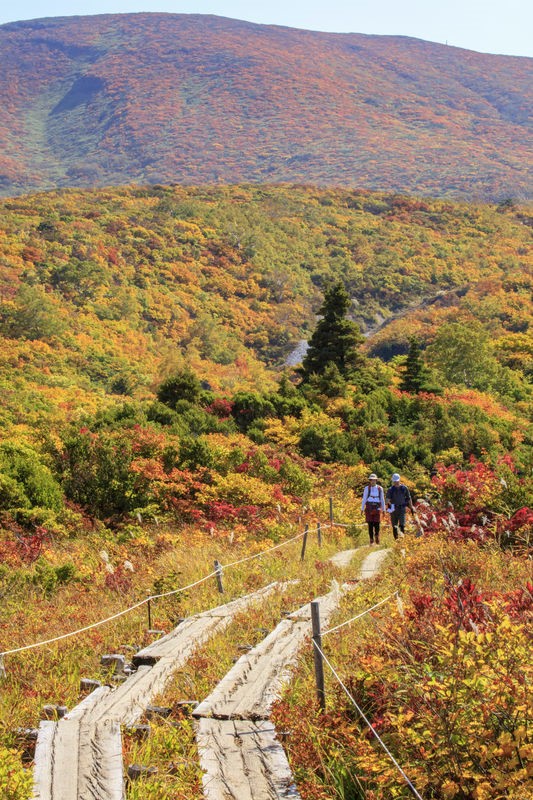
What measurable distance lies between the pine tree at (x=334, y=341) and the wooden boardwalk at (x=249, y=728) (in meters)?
24.5

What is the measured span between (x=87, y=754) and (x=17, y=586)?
6143mm

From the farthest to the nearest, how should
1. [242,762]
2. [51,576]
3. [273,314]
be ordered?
1. [273,314]
2. [51,576]
3. [242,762]

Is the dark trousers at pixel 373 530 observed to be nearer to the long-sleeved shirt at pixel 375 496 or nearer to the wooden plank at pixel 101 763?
the long-sleeved shirt at pixel 375 496

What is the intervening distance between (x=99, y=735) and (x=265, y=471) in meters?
14.7

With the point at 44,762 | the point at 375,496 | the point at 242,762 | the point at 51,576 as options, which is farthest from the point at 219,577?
the point at 44,762

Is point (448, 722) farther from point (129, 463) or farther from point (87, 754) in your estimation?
point (129, 463)

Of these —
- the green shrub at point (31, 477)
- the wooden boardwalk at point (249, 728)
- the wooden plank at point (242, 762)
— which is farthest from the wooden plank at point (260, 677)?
the green shrub at point (31, 477)

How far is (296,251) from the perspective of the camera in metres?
76.8

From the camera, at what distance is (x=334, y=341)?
31500 mm

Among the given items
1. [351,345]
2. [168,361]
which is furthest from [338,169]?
[351,345]

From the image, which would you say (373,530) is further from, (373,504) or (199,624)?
(199,624)

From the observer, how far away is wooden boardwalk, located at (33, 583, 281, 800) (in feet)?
15.0

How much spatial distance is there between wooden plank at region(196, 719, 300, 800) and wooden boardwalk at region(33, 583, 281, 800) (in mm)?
562

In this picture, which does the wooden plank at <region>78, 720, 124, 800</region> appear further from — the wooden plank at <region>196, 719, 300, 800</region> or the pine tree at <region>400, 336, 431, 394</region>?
the pine tree at <region>400, 336, 431, 394</region>
